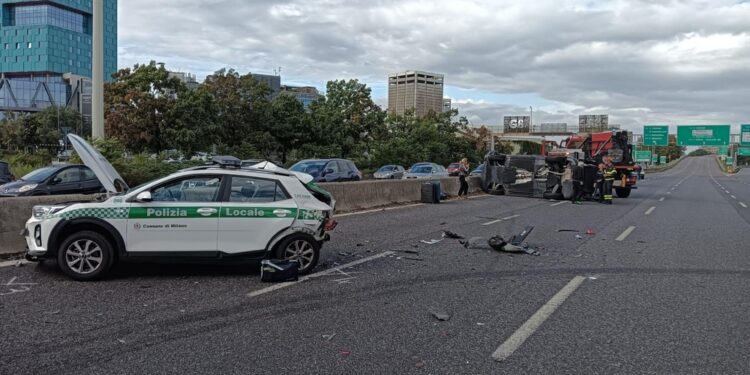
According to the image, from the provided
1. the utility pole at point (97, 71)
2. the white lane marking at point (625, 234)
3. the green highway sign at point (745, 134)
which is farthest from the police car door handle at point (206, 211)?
the green highway sign at point (745, 134)

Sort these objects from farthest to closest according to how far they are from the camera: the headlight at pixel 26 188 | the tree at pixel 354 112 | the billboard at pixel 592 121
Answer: the billboard at pixel 592 121 < the tree at pixel 354 112 < the headlight at pixel 26 188

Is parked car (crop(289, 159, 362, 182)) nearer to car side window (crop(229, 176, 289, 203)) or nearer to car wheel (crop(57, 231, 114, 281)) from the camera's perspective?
car side window (crop(229, 176, 289, 203))

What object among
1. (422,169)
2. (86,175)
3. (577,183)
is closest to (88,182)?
(86,175)

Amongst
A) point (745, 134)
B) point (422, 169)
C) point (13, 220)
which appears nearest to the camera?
point (13, 220)

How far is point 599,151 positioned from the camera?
2712 cm

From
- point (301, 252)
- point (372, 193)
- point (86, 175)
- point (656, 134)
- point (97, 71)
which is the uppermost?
point (656, 134)

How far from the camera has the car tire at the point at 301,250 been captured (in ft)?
24.7

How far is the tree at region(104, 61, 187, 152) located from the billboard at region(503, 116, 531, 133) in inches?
2434

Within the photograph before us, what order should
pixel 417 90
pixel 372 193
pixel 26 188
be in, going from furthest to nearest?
pixel 417 90
pixel 372 193
pixel 26 188

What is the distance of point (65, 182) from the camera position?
49.0 feet

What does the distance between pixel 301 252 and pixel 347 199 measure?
8.95 metres

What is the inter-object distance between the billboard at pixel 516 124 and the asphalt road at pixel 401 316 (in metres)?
76.0

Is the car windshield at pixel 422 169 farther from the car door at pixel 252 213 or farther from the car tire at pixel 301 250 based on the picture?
the car door at pixel 252 213

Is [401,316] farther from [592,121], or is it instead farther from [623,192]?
[592,121]
